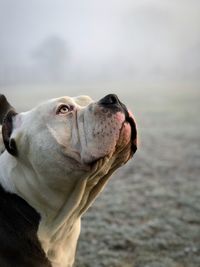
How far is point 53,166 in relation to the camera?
2.35m

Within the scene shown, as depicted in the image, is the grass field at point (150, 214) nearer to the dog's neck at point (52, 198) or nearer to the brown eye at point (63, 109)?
the dog's neck at point (52, 198)

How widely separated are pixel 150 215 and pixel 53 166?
2281 mm

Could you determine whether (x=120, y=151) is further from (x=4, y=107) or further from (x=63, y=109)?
Result: (x=4, y=107)

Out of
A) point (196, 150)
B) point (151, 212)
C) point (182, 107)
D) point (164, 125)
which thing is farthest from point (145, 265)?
point (182, 107)

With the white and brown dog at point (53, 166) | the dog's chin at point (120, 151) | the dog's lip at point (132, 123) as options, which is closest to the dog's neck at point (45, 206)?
the white and brown dog at point (53, 166)

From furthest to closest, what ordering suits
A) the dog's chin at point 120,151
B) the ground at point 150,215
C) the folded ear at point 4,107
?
the ground at point 150,215, the folded ear at point 4,107, the dog's chin at point 120,151

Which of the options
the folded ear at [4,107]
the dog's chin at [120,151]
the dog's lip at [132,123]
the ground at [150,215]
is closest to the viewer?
the dog's chin at [120,151]

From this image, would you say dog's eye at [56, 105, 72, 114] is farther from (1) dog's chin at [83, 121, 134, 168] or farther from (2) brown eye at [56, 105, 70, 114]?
(1) dog's chin at [83, 121, 134, 168]

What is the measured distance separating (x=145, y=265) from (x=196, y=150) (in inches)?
149

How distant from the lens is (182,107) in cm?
1287

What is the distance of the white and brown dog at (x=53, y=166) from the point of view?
2295 mm

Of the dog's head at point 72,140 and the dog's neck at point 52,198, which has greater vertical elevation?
the dog's head at point 72,140

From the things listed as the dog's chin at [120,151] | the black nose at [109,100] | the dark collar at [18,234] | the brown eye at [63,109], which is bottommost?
the dark collar at [18,234]

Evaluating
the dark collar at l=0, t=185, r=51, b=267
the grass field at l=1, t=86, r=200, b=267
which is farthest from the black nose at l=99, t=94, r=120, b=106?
the grass field at l=1, t=86, r=200, b=267
